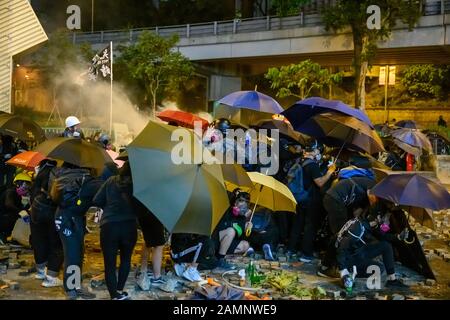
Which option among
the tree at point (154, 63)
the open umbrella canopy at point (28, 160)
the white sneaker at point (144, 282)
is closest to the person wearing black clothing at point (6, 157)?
the open umbrella canopy at point (28, 160)

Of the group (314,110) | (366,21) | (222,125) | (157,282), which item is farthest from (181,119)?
(366,21)

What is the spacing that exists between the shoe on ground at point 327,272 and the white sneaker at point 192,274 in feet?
5.41

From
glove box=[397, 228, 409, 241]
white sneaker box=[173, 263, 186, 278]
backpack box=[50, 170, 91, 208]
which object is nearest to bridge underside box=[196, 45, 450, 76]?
glove box=[397, 228, 409, 241]

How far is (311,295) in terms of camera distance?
6.27m

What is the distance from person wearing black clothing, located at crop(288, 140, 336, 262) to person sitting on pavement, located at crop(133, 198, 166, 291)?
7.75 feet

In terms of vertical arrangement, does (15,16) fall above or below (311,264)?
above

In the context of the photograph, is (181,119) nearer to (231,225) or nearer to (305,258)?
(231,225)

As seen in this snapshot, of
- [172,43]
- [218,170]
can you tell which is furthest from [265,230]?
[172,43]

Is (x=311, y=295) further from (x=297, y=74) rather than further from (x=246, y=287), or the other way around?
(x=297, y=74)

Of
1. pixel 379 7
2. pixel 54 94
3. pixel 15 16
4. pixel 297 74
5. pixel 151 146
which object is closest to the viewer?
pixel 151 146

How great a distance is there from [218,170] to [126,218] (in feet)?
3.44

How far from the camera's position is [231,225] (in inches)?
293

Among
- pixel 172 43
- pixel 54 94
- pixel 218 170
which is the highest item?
pixel 172 43
